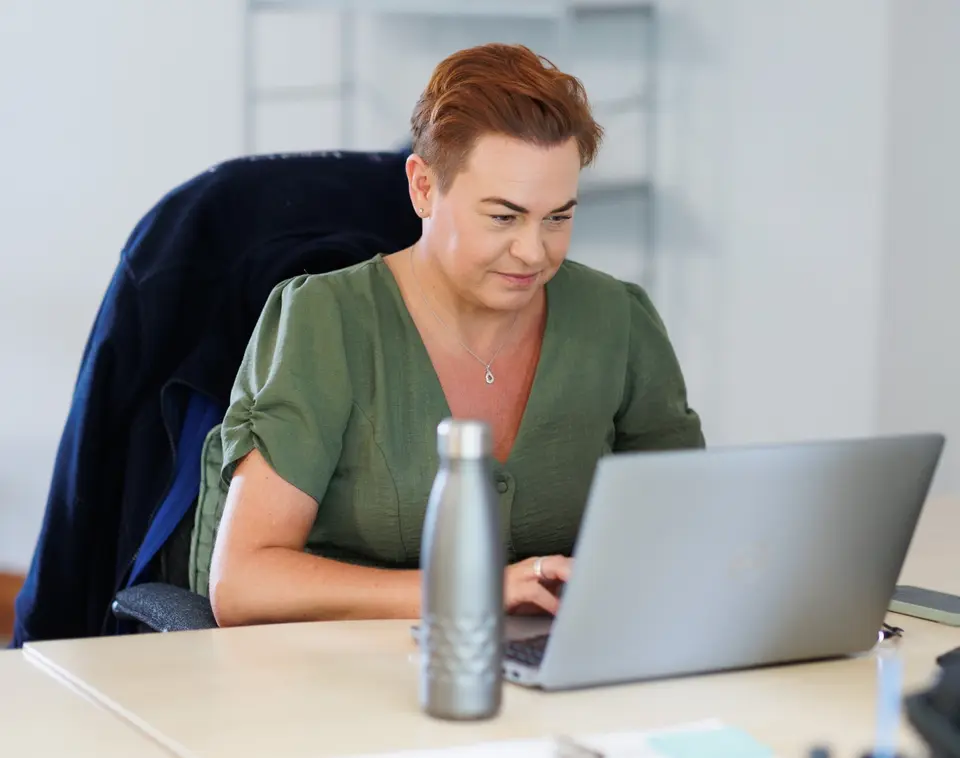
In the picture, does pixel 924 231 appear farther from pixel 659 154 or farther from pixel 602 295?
pixel 602 295

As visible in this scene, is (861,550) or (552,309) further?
(552,309)

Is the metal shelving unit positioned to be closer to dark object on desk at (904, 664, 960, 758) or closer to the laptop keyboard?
the laptop keyboard

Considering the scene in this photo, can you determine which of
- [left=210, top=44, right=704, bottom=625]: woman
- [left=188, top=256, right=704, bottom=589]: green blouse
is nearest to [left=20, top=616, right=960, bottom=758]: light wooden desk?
[left=210, top=44, right=704, bottom=625]: woman

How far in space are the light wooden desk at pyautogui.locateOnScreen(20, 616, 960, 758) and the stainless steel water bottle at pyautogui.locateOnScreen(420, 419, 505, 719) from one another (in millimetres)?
60

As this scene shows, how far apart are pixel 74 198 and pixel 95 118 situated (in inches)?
8.3

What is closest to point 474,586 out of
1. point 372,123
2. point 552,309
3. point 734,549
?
point 734,549

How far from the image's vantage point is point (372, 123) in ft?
12.4

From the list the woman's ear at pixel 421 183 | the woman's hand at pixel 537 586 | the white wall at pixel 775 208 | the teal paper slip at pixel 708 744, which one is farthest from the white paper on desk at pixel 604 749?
the white wall at pixel 775 208

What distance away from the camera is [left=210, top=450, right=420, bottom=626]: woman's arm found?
1468 mm

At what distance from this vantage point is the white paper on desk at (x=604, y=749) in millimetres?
970

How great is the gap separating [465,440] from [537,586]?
37cm

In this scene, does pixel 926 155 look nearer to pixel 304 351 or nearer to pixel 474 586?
pixel 304 351

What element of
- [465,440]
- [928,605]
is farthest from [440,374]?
[465,440]

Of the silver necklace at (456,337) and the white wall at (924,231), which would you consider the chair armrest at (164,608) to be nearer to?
the silver necklace at (456,337)
